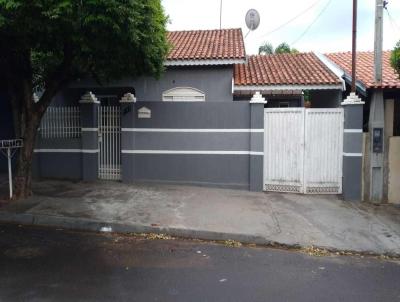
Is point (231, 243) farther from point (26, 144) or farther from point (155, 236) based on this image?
point (26, 144)

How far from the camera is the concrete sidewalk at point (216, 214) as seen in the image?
681cm

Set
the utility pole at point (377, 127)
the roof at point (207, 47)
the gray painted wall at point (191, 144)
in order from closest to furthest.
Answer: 1. the utility pole at point (377, 127)
2. the gray painted wall at point (191, 144)
3. the roof at point (207, 47)

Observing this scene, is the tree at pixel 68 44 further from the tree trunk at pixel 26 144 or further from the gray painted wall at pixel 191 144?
the gray painted wall at pixel 191 144

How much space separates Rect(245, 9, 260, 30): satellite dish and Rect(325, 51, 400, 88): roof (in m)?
2.79

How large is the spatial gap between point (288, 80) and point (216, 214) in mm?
5714

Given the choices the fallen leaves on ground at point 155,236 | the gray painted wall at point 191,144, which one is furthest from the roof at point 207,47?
the fallen leaves on ground at point 155,236

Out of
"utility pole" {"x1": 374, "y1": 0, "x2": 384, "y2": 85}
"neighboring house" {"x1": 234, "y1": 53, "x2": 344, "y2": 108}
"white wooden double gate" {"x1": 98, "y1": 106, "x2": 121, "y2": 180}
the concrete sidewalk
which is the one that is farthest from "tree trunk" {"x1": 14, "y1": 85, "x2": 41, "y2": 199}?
"utility pole" {"x1": 374, "y1": 0, "x2": 384, "y2": 85}

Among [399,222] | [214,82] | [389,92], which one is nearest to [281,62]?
[214,82]

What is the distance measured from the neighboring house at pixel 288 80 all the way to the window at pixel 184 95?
3.58 ft

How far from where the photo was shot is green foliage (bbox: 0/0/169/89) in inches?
245

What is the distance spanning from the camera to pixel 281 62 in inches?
567

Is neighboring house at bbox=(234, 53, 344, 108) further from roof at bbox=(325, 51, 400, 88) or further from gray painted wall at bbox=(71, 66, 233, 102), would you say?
roof at bbox=(325, 51, 400, 88)

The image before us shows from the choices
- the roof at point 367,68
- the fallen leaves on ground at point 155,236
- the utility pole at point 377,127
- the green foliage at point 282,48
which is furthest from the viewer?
the green foliage at point 282,48

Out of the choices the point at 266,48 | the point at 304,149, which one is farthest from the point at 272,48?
the point at 304,149
